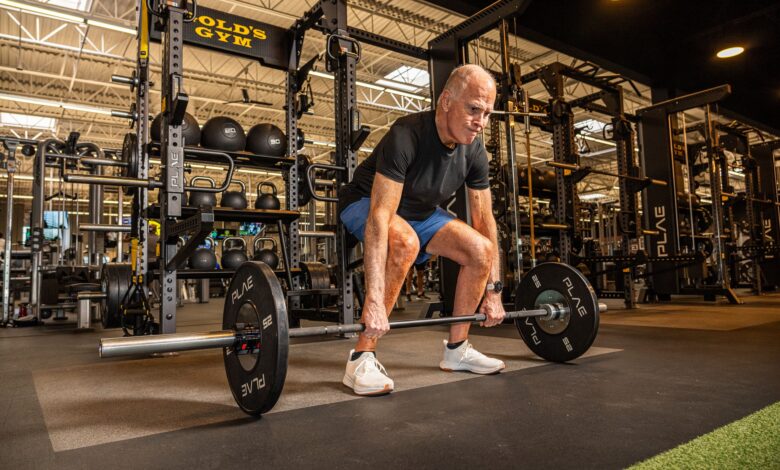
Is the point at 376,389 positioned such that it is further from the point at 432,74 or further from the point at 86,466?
the point at 432,74

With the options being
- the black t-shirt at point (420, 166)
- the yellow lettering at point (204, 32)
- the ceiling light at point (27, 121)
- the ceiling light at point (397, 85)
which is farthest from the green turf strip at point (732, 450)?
the ceiling light at point (27, 121)

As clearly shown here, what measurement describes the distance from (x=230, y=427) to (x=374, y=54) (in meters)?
8.18

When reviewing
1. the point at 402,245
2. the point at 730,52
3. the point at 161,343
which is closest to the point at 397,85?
the point at 730,52

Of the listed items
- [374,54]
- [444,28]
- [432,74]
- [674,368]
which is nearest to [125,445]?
[674,368]

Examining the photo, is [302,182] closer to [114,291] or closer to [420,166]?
[114,291]

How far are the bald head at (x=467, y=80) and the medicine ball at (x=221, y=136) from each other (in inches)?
79.4

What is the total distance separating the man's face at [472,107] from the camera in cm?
154

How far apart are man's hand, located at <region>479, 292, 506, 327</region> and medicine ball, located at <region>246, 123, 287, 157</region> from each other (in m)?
2.12

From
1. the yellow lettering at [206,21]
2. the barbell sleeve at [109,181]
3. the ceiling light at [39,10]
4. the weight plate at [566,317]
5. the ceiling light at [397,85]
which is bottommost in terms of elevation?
the weight plate at [566,317]

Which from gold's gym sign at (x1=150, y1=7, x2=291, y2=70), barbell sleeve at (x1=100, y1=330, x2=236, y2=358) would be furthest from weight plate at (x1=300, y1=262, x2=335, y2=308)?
barbell sleeve at (x1=100, y1=330, x2=236, y2=358)

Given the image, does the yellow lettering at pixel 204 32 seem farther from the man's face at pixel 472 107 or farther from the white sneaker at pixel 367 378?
the white sneaker at pixel 367 378

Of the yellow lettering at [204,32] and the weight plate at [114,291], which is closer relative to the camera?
the yellow lettering at [204,32]

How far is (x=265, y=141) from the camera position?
130 inches

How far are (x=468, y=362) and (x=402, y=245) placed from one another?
52 cm
